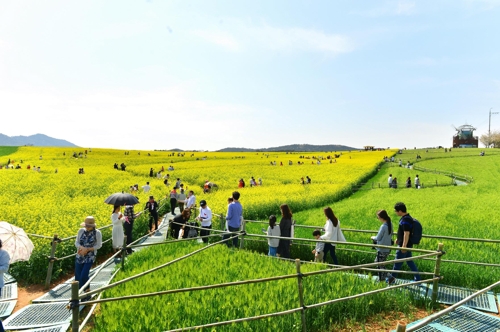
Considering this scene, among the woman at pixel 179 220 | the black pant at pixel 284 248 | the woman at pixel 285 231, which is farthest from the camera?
the woman at pixel 179 220

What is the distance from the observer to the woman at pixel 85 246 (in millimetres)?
7863

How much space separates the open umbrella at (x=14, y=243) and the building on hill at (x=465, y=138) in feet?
503

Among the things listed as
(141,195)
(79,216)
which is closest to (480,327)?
(79,216)

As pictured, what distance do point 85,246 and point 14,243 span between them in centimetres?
142

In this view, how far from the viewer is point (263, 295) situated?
20.4 feet

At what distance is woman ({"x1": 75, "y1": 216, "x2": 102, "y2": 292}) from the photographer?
7.86 metres

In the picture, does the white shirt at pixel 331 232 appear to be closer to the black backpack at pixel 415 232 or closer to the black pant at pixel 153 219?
the black backpack at pixel 415 232

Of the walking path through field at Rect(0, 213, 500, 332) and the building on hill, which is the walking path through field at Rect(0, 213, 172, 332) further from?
the building on hill

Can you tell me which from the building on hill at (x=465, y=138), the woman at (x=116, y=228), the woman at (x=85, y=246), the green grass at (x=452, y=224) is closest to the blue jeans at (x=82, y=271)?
the woman at (x=85, y=246)

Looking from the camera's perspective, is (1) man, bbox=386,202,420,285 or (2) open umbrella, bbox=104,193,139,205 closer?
(1) man, bbox=386,202,420,285

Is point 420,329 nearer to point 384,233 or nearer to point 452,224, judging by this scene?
point 384,233

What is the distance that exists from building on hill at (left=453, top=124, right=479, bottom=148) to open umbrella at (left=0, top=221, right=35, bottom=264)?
153 metres

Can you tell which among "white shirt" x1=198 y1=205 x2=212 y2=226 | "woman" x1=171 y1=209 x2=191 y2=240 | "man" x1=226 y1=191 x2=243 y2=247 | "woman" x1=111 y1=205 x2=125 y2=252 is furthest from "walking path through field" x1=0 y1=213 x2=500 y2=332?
"man" x1=226 y1=191 x2=243 y2=247

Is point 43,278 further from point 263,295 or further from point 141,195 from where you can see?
point 141,195
